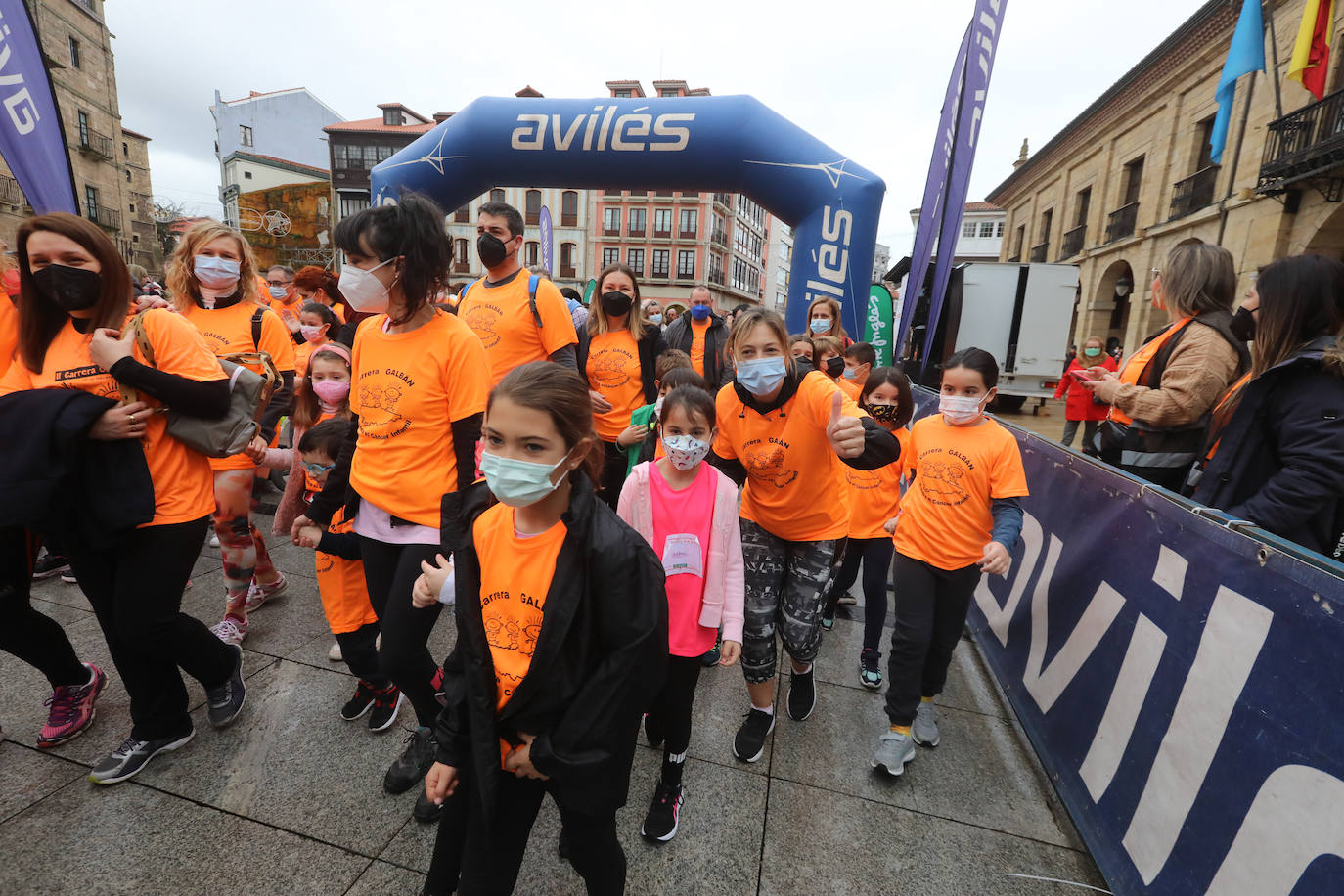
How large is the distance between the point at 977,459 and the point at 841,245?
4493 millimetres

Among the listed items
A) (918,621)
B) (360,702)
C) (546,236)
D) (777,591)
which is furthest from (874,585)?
(546,236)

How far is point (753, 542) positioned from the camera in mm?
2711

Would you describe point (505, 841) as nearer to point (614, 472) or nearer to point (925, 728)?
point (925, 728)

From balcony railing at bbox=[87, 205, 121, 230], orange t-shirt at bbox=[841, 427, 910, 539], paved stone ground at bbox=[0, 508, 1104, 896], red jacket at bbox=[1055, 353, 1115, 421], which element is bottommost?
paved stone ground at bbox=[0, 508, 1104, 896]

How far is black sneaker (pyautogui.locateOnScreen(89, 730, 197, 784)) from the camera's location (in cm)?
227

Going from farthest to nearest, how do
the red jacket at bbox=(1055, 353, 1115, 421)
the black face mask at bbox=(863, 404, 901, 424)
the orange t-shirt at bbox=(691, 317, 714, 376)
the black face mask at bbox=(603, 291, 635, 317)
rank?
the red jacket at bbox=(1055, 353, 1115, 421), the orange t-shirt at bbox=(691, 317, 714, 376), the black face mask at bbox=(603, 291, 635, 317), the black face mask at bbox=(863, 404, 901, 424)

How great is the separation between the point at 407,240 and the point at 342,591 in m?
1.60

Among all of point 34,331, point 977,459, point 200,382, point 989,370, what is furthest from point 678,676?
point 34,331

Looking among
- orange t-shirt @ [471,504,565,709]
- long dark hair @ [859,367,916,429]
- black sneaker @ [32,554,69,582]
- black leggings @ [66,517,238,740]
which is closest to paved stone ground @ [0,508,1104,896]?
black leggings @ [66,517,238,740]

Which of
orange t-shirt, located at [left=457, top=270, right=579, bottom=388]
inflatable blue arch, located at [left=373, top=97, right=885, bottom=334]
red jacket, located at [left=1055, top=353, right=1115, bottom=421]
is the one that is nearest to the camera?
orange t-shirt, located at [left=457, top=270, right=579, bottom=388]

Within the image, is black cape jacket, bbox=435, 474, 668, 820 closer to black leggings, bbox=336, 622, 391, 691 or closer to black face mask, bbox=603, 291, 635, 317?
black leggings, bbox=336, 622, 391, 691

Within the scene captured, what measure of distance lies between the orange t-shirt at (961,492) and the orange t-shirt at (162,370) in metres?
3.06

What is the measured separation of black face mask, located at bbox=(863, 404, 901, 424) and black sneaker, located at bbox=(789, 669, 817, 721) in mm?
1497

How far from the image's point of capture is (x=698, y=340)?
195 inches
